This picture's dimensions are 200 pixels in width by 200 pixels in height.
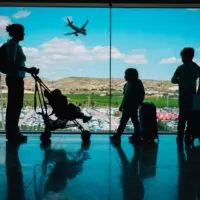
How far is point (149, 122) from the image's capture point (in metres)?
5.64

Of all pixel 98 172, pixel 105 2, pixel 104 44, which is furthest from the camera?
pixel 104 44

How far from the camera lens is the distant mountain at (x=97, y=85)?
257 inches

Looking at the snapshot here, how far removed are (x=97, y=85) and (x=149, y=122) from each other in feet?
4.43

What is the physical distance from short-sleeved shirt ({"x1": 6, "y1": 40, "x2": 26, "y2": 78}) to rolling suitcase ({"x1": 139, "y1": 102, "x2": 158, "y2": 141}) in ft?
5.91

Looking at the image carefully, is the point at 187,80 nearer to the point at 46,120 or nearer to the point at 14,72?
the point at 46,120

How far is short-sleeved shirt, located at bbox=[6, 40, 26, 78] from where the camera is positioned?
5078mm

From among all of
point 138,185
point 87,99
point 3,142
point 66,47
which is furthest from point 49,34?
point 138,185

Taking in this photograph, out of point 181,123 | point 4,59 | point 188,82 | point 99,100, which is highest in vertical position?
point 4,59

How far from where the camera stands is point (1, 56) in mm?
5020

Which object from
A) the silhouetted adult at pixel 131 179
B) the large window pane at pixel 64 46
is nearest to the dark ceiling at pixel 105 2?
the large window pane at pixel 64 46

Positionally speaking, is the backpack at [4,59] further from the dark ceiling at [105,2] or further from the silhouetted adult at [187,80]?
the silhouetted adult at [187,80]

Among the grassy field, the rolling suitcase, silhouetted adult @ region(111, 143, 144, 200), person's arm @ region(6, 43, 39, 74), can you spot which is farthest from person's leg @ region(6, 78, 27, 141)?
the rolling suitcase

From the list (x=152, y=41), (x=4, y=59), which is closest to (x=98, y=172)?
(x=4, y=59)

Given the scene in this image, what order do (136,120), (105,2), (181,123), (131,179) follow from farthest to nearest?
1. (105,2)
2. (136,120)
3. (181,123)
4. (131,179)
